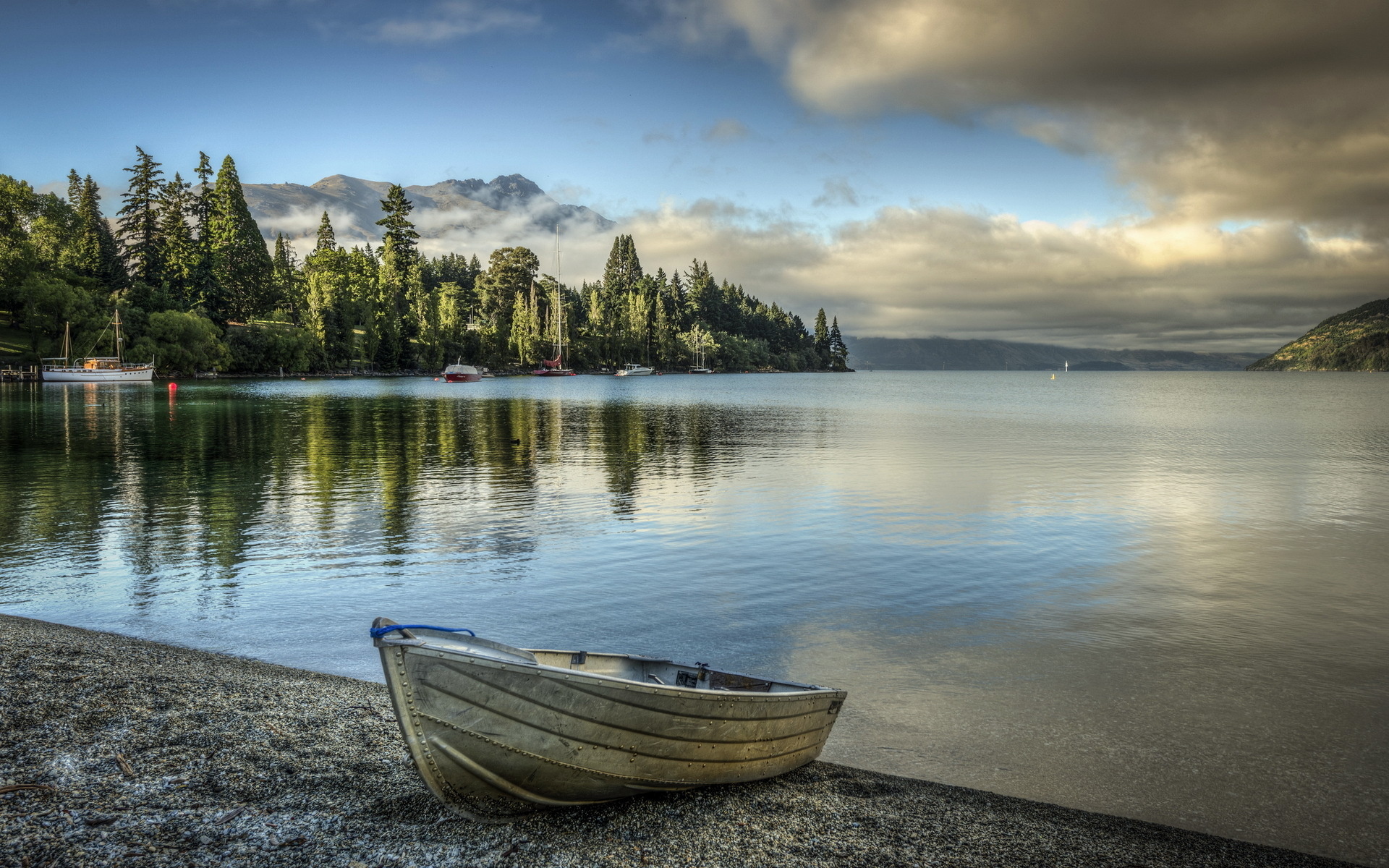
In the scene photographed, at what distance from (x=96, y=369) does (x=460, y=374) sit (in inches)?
2173

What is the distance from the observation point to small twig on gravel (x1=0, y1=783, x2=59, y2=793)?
7008 millimetres

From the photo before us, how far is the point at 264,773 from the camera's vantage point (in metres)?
7.73

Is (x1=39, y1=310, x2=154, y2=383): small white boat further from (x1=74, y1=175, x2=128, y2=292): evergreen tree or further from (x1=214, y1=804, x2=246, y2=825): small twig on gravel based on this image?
(x1=214, y1=804, x2=246, y2=825): small twig on gravel

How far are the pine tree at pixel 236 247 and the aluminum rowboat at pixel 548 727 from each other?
160493mm

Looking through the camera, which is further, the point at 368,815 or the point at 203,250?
the point at 203,250

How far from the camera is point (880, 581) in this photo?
58.0ft

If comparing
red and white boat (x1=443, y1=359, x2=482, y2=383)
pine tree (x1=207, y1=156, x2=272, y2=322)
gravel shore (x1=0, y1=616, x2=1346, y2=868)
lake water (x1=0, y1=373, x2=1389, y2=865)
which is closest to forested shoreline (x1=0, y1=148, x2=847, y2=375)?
pine tree (x1=207, y1=156, x2=272, y2=322)

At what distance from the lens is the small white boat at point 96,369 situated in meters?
104

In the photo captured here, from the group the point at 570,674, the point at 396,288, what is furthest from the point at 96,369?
the point at 570,674

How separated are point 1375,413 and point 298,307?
546ft

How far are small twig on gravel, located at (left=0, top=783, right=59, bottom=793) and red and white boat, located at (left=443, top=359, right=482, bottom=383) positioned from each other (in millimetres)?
143598

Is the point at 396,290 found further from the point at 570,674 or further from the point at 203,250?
the point at 570,674

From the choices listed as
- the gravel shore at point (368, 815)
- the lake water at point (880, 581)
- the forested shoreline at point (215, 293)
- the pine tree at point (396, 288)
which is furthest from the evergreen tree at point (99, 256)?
the gravel shore at point (368, 815)

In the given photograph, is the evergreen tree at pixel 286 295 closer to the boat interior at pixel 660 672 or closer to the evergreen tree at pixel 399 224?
the evergreen tree at pixel 399 224
